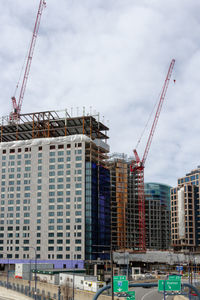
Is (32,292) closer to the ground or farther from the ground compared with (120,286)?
closer to the ground

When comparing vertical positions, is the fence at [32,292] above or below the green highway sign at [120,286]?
below

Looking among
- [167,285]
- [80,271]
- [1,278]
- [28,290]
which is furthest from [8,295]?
[167,285]

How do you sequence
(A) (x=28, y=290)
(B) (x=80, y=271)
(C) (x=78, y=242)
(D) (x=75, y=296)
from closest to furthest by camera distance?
(D) (x=75, y=296) → (A) (x=28, y=290) → (B) (x=80, y=271) → (C) (x=78, y=242)

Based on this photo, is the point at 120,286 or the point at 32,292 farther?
the point at 32,292

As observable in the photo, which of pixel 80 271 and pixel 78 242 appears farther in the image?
pixel 78 242

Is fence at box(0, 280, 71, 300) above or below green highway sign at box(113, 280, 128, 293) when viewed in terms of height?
below

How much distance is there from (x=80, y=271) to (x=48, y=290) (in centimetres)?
5972

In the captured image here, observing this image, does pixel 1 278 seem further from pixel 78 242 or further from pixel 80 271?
pixel 78 242

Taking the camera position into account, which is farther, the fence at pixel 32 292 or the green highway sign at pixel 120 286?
the fence at pixel 32 292

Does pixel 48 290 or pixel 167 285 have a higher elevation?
pixel 167 285

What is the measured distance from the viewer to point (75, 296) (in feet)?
346

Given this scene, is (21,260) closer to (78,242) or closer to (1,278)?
(78,242)

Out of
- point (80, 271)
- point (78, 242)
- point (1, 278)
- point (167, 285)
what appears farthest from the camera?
point (78, 242)

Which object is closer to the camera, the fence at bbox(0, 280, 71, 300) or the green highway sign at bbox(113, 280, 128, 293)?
the green highway sign at bbox(113, 280, 128, 293)
